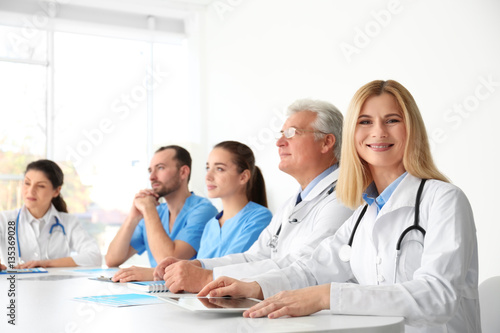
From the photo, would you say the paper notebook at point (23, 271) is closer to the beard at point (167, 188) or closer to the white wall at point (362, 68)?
the beard at point (167, 188)

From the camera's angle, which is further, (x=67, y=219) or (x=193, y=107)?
(x=193, y=107)

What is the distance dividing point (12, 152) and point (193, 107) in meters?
1.96

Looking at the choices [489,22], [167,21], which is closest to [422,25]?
[489,22]

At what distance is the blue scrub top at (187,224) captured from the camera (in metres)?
3.43

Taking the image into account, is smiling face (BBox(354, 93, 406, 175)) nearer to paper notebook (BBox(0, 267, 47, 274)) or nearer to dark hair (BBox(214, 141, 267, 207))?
dark hair (BBox(214, 141, 267, 207))

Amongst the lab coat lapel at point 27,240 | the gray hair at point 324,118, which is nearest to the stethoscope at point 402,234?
the gray hair at point 324,118

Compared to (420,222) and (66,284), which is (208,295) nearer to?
(420,222)

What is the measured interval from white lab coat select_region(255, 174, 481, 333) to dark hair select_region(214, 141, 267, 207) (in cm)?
139

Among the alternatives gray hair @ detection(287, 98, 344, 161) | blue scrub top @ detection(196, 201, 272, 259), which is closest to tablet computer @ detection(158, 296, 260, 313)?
gray hair @ detection(287, 98, 344, 161)

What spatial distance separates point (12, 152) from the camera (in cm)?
568

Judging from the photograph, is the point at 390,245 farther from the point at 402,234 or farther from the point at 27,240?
the point at 27,240

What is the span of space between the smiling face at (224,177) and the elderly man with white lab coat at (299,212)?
594 millimetres

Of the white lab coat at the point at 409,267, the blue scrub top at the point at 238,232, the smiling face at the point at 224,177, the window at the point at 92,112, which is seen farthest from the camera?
the window at the point at 92,112

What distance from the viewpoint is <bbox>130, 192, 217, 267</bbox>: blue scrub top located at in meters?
3.43
